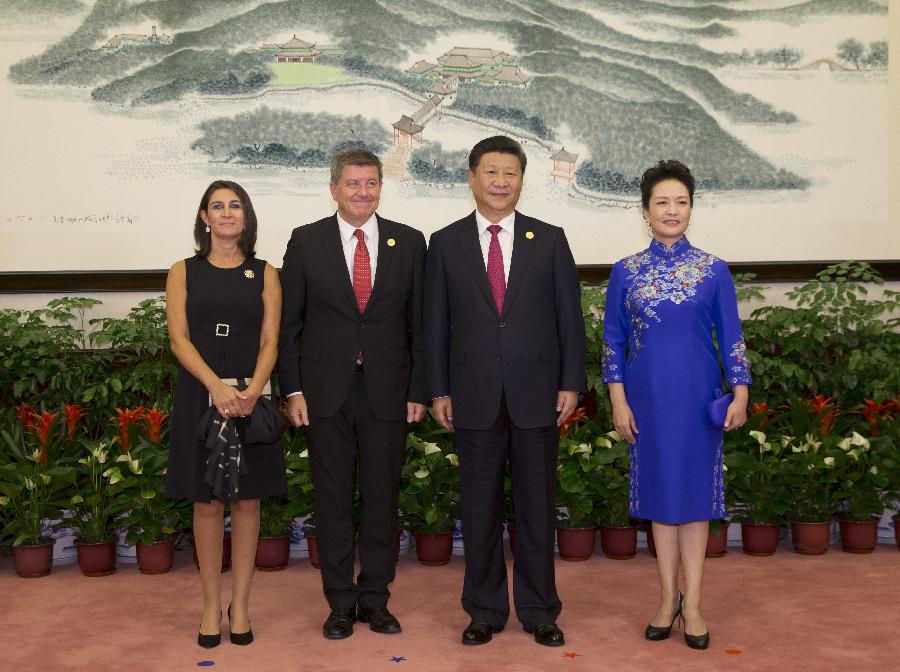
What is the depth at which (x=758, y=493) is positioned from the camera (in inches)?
174

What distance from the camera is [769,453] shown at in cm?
464

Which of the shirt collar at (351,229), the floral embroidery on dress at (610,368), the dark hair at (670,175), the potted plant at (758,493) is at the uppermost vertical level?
the dark hair at (670,175)

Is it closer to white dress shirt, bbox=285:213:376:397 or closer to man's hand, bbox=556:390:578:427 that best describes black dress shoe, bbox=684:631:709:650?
man's hand, bbox=556:390:578:427

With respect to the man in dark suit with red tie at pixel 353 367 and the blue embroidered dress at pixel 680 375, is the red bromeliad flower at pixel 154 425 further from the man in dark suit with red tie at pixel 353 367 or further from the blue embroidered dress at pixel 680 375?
the blue embroidered dress at pixel 680 375

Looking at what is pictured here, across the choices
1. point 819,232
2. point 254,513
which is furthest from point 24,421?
point 819,232

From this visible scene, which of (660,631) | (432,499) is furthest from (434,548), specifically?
(660,631)

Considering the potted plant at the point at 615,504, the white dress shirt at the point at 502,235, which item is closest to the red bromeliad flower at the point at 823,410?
the potted plant at the point at 615,504

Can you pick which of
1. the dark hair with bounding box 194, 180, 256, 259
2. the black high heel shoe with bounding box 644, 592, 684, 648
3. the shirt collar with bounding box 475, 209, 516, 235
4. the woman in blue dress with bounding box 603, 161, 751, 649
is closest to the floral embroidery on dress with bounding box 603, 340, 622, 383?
the woman in blue dress with bounding box 603, 161, 751, 649

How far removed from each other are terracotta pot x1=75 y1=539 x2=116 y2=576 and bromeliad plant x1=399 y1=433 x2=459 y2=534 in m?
1.30

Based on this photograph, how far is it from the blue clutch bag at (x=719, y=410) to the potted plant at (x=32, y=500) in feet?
8.81

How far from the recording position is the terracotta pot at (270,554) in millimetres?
4266

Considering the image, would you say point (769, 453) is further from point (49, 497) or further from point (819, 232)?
point (49, 497)

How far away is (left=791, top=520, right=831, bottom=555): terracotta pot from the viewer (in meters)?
4.40

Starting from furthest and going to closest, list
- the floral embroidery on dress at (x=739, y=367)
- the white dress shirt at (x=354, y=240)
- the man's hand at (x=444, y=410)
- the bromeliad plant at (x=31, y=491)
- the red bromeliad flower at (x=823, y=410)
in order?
the red bromeliad flower at (x=823, y=410) < the bromeliad plant at (x=31, y=491) < the white dress shirt at (x=354, y=240) < the man's hand at (x=444, y=410) < the floral embroidery on dress at (x=739, y=367)
